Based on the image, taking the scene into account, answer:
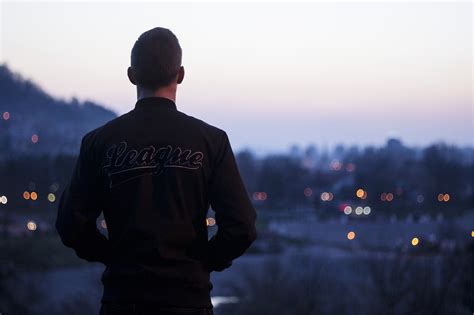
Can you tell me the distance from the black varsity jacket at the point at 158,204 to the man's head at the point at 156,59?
0.05m

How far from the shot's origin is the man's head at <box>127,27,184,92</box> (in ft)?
6.69

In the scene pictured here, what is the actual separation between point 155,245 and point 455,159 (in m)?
21.5

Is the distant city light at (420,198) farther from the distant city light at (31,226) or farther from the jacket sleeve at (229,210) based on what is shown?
the jacket sleeve at (229,210)

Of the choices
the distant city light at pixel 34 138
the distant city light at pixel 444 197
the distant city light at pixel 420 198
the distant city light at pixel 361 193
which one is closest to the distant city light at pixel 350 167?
the distant city light at pixel 361 193

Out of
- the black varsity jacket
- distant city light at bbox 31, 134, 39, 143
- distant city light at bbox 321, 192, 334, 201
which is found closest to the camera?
the black varsity jacket

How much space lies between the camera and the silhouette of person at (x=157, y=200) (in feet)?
6.64

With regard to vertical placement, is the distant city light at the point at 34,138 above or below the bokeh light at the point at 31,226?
above

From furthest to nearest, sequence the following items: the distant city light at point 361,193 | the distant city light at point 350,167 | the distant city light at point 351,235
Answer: the distant city light at point 350,167
the distant city light at point 361,193
the distant city light at point 351,235

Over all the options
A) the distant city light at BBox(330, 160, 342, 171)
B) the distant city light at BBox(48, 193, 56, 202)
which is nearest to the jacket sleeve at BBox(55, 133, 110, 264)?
the distant city light at BBox(48, 193, 56, 202)

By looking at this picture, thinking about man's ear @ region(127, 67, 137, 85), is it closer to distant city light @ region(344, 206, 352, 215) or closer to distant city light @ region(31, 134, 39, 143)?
distant city light @ region(31, 134, 39, 143)

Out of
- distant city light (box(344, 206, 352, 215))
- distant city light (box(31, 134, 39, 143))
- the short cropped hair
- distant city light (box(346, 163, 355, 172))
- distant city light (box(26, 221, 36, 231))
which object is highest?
the short cropped hair

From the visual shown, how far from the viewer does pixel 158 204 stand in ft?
6.65

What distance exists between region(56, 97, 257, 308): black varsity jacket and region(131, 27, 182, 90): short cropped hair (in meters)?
0.06

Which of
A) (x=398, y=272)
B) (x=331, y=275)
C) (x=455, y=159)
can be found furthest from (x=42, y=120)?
(x=455, y=159)
